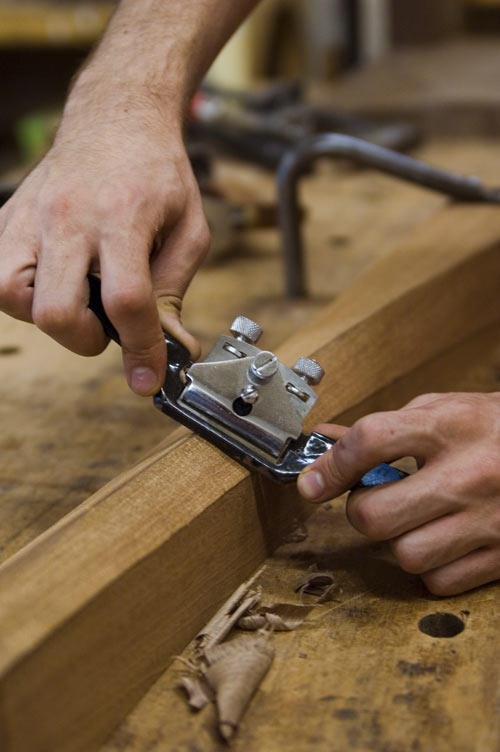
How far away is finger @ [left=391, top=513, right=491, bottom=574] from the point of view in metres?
0.91

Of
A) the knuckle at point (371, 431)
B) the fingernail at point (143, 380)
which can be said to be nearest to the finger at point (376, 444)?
the knuckle at point (371, 431)

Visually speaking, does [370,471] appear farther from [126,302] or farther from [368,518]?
[126,302]

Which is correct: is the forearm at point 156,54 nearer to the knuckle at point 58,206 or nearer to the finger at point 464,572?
the knuckle at point 58,206

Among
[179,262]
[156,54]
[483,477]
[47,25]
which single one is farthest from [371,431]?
[47,25]

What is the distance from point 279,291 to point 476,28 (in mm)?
3621

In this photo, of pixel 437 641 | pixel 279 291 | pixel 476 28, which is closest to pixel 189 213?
pixel 437 641

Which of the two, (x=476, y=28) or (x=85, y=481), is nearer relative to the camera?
(x=85, y=481)

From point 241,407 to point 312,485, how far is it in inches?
4.6

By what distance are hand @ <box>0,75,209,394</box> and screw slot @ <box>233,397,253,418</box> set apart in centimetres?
8

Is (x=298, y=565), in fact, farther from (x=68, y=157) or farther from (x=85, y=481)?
(x=68, y=157)

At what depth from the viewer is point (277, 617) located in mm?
909

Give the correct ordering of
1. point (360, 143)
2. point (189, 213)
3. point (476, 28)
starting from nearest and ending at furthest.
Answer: point (189, 213) → point (360, 143) → point (476, 28)

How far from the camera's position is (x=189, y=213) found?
43.6 inches

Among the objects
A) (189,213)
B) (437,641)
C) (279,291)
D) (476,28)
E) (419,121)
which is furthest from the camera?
(476,28)
